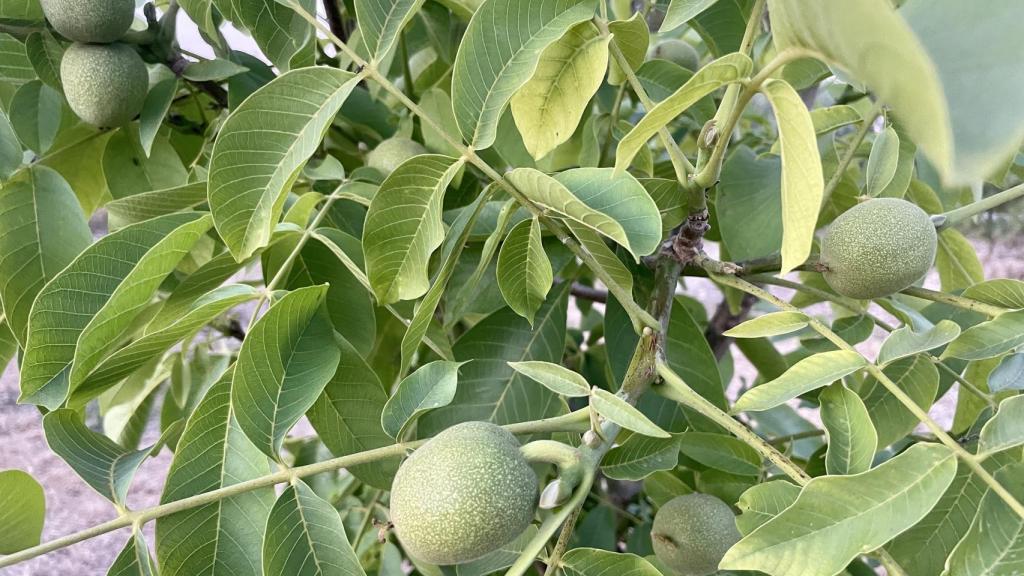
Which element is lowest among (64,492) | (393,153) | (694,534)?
(64,492)

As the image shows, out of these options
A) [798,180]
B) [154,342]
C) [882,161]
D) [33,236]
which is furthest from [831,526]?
[33,236]

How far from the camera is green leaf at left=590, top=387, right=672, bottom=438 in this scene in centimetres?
38

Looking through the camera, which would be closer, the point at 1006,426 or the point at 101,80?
the point at 1006,426

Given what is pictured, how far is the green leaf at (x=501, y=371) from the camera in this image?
1.92 feet

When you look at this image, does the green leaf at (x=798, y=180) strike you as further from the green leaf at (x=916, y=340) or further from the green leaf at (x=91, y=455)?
the green leaf at (x=91, y=455)

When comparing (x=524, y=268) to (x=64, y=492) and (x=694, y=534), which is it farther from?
(x=64, y=492)

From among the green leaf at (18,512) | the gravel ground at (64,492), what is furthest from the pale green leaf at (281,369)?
the gravel ground at (64,492)

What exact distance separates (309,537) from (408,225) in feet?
0.65

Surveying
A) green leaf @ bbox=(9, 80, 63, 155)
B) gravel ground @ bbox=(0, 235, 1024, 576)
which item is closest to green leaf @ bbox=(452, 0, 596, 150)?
green leaf @ bbox=(9, 80, 63, 155)

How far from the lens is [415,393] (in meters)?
0.46

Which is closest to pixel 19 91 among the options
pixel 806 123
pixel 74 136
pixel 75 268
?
pixel 74 136

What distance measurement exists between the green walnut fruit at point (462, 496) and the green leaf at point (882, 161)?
342mm

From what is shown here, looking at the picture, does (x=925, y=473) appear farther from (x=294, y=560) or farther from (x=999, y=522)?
(x=294, y=560)

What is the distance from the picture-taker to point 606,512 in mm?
858
